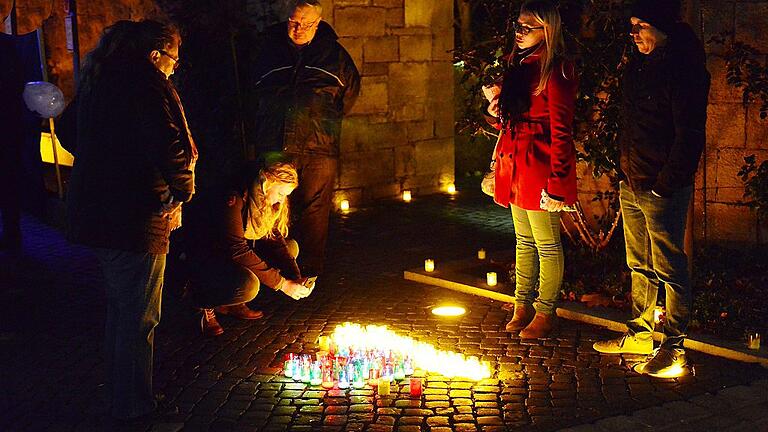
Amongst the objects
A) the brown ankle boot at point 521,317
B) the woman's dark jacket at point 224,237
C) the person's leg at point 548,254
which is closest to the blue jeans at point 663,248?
the person's leg at point 548,254

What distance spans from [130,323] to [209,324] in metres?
1.75

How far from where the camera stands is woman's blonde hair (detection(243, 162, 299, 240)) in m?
6.46

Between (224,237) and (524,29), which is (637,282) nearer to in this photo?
(524,29)

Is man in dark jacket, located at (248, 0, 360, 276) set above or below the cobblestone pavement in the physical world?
above

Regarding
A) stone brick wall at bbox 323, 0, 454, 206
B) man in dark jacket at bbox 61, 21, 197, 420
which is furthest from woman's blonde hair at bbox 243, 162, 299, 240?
stone brick wall at bbox 323, 0, 454, 206

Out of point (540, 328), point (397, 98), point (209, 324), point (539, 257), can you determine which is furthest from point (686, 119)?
point (397, 98)

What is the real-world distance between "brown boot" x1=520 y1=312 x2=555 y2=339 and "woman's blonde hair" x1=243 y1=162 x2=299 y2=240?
182 cm

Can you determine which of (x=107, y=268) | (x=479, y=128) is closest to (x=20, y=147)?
(x=479, y=128)

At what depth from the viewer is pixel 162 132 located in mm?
5137

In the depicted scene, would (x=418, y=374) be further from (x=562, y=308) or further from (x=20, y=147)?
(x=20, y=147)

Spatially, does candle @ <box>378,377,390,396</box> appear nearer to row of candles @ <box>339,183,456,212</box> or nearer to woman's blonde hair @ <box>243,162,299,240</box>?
woman's blonde hair @ <box>243,162,299,240</box>

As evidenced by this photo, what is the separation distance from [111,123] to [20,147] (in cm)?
577

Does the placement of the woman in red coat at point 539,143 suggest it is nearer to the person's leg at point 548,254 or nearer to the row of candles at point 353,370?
the person's leg at point 548,254

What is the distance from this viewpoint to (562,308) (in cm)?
740
